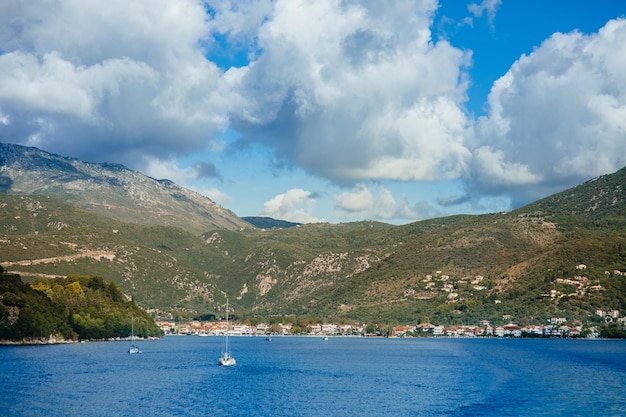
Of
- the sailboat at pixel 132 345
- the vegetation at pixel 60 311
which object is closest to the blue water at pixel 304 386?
the vegetation at pixel 60 311

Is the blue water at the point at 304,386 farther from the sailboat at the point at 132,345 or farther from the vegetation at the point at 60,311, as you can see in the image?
the sailboat at the point at 132,345

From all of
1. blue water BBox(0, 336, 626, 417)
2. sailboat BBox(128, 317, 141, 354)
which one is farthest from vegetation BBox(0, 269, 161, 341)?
blue water BBox(0, 336, 626, 417)

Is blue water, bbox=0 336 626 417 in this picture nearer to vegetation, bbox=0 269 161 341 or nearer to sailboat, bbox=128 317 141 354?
vegetation, bbox=0 269 161 341

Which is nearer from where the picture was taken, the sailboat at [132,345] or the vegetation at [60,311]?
the vegetation at [60,311]

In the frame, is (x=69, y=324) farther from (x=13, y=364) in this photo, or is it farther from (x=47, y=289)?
(x=13, y=364)

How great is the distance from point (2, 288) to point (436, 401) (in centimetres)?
9629

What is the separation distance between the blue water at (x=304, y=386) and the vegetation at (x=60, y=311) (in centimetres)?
586

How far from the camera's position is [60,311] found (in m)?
161

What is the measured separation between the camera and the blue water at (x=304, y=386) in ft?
228

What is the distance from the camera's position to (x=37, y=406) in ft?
219

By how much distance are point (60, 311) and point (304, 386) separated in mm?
88758

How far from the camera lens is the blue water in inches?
2731

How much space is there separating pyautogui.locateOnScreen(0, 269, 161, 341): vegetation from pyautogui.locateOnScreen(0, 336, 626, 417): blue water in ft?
19.2

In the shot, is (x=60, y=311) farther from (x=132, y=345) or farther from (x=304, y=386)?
(x=304, y=386)
